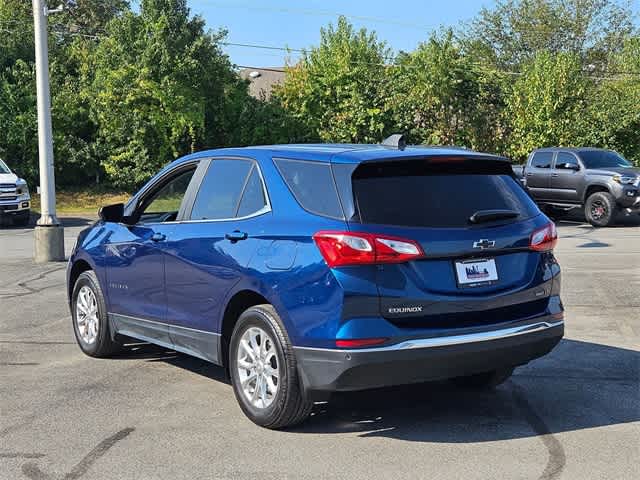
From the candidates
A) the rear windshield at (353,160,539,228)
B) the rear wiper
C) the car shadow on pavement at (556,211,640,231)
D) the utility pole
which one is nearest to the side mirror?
the rear windshield at (353,160,539,228)

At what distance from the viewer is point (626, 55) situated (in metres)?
40.3

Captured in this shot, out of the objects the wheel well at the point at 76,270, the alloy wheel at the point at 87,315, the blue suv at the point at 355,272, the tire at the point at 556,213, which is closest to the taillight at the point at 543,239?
the blue suv at the point at 355,272

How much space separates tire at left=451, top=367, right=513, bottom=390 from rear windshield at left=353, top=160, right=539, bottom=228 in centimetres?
124

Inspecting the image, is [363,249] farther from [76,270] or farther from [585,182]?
[585,182]

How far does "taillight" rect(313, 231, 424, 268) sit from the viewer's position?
15.8 ft

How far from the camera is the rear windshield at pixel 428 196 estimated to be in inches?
199

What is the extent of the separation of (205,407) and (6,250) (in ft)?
40.6

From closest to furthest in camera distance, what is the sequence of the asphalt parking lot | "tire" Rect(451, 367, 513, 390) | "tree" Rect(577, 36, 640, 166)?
the asphalt parking lot < "tire" Rect(451, 367, 513, 390) < "tree" Rect(577, 36, 640, 166)

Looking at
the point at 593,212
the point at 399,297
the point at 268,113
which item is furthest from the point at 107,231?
the point at 268,113

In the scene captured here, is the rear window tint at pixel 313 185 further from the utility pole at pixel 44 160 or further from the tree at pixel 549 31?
the tree at pixel 549 31

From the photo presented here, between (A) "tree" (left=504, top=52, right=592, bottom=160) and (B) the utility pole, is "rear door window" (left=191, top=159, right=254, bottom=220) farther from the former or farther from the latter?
(A) "tree" (left=504, top=52, right=592, bottom=160)

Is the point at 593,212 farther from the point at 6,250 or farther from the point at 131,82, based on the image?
the point at 131,82

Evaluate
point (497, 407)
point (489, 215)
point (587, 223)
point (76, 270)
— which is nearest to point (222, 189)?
point (489, 215)

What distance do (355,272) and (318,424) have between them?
120 cm
